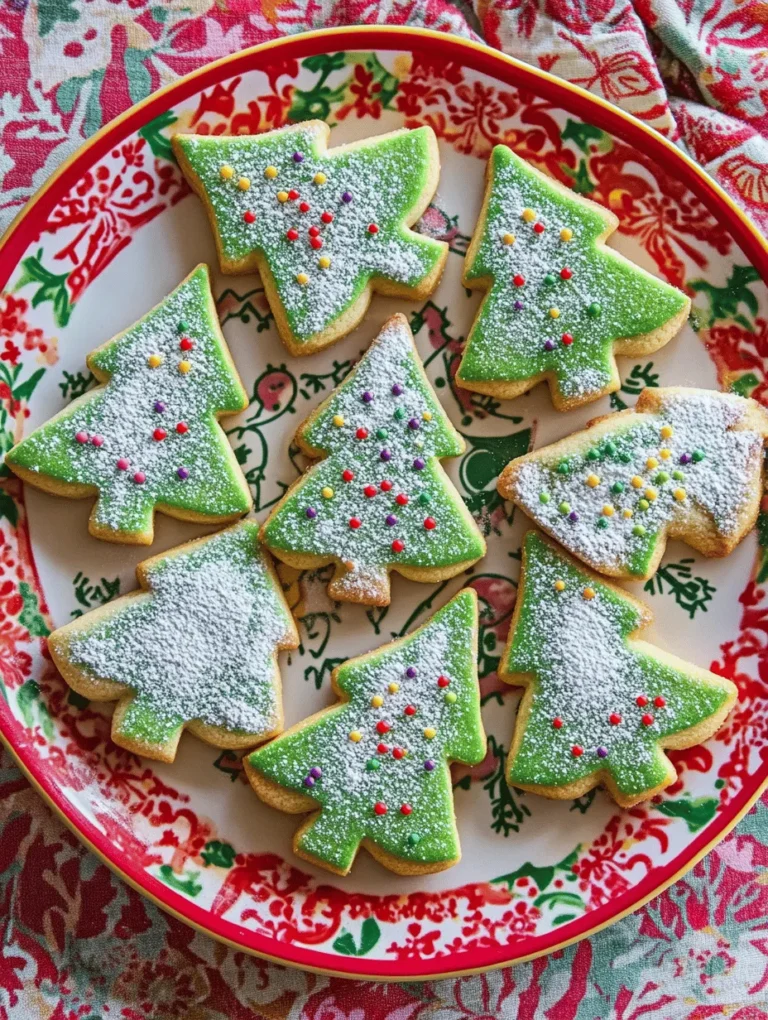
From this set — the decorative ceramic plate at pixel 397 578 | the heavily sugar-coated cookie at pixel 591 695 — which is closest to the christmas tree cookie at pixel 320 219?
the decorative ceramic plate at pixel 397 578

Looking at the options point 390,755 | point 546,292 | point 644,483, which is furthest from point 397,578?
point 546,292

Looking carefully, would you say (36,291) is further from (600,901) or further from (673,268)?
(600,901)

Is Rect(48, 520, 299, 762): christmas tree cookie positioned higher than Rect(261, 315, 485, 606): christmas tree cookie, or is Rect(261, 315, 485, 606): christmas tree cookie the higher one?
Rect(261, 315, 485, 606): christmas tree cookie

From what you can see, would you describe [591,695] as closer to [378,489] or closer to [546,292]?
[378,489]

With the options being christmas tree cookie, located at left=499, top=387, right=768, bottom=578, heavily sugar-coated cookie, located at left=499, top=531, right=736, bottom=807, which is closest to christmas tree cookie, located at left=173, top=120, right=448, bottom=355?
christmas tree cookie, located at left=499, top=387, right=768, bottom=578

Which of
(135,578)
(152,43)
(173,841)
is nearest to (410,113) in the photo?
(152,43)

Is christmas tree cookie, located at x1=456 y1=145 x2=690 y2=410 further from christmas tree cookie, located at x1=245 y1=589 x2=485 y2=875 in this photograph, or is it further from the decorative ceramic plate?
christmas tree cookie, located at x1=245 y1=589 x2=485 y2=875

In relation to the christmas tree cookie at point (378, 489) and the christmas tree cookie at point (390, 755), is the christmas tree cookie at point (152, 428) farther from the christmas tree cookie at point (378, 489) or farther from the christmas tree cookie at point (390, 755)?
the christmas tree cookie at point (390, 755)
